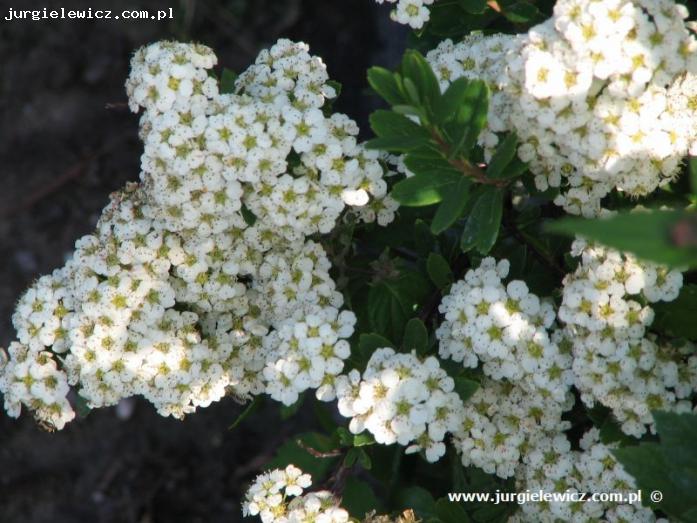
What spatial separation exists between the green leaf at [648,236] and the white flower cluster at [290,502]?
6.20 ft

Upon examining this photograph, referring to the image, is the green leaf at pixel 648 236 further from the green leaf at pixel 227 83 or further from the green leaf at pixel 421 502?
the green leaf at pixel 421 502

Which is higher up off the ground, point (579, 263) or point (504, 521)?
point (579, 263)

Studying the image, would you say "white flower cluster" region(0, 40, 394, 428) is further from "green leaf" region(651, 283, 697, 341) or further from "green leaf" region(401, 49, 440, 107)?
"green leaf" region(651, 283, 697, 341)

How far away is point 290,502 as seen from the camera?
3.25 metres

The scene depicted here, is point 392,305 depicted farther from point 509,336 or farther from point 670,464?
point 670,464

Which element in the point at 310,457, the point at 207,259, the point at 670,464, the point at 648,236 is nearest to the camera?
the point at 648,236

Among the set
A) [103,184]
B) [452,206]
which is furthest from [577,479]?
[103,184]

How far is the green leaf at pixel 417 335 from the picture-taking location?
308 centimetres

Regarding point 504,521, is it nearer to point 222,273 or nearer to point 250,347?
point 250,347

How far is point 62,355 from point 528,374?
1.81 meters

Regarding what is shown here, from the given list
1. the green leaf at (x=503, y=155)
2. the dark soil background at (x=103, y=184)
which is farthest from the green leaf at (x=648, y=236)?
the dark soil background at (x=103, y=184)

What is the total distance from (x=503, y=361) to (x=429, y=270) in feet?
1.51

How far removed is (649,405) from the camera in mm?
2844

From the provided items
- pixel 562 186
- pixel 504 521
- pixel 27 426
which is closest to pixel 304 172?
pixel 562 186
